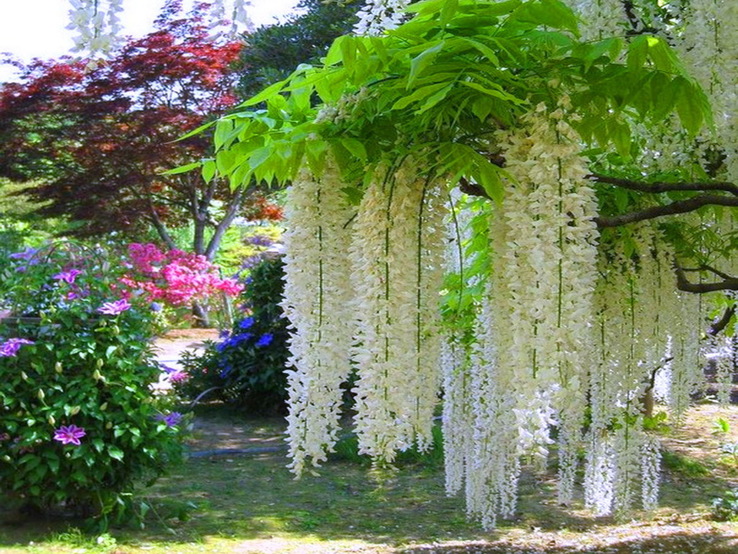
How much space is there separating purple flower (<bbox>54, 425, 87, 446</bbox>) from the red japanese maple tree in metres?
7.83

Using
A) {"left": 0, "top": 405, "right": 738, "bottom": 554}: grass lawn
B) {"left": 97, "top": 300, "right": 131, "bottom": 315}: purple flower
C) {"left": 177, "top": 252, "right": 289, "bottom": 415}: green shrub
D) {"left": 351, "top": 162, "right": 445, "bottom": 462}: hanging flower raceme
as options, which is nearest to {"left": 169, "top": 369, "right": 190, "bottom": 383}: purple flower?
{"left": 177, "top": 252, "right": 289, "bottom": 415}: green shrub

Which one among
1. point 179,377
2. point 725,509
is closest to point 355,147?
point 725,509

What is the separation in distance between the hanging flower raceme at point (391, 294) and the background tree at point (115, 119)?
32.4ft

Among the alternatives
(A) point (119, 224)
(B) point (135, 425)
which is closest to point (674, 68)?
(B) point (135, 425)

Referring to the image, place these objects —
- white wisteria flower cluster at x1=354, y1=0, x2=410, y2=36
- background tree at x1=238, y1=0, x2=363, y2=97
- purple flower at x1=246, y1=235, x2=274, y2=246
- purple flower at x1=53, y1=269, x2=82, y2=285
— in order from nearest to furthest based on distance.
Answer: white wisteria flower cluster at x1=354, y1=0, x2=410, y2=36 → purple flower at x1=53, y1=269, x2=82, y2=285 → background tree at x1=238, y1=0, x2=363, y2=97 → purple flower at x1=246, y1=235, x2=274, y2=246

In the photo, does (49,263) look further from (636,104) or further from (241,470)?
(636,104)

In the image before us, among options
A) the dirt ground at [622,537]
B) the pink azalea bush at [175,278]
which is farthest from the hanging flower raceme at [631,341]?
the pink azalea bush at [175,278]

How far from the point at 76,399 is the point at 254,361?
3641mm

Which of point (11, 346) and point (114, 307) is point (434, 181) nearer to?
point (114, 307)

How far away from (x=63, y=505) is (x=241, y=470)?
5.42 ft

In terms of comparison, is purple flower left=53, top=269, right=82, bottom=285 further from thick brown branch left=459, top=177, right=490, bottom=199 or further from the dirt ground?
thick brown branch left=459, top=177, right=490, bottom=199

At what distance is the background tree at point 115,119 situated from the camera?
11914mm

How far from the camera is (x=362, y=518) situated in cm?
507

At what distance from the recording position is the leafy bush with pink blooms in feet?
13.2
